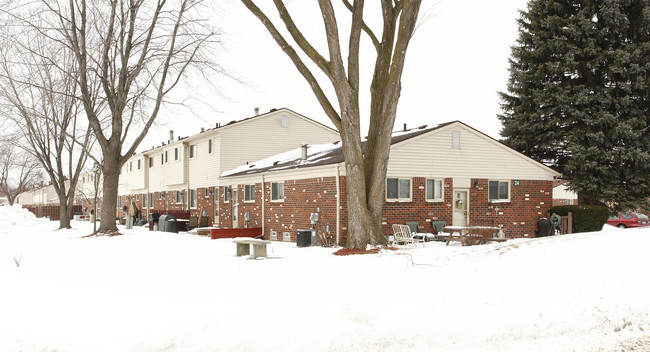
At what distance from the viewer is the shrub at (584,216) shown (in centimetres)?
2367

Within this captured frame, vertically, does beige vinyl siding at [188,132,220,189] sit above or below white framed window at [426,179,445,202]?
above

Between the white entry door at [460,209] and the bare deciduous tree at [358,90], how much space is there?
265 inches

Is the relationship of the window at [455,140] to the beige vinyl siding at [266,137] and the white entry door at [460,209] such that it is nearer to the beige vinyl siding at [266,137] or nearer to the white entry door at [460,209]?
the white entry door at [460,209]

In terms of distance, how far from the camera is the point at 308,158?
78.4 feet

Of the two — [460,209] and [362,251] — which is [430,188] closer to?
[460,209]

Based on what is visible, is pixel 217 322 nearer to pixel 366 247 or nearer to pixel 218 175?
pixel 366 247

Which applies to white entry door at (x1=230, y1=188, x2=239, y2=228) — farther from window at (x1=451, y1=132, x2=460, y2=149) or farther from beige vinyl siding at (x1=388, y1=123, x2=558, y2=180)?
window at (x1=451, y1=132, x2=460, y2=149)

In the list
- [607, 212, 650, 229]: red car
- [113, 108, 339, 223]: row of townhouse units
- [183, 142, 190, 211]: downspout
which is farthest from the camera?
[183, 142, 190, 211]: downspout

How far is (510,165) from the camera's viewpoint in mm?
22422

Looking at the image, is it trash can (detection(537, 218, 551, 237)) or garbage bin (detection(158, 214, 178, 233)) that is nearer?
trash can (detection(537, 218, 551, 237))

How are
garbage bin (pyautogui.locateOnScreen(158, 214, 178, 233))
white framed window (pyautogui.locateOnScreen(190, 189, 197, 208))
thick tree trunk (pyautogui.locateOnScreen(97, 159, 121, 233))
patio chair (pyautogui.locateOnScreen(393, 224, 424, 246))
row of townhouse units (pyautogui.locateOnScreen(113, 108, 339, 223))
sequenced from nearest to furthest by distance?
patio chair (pyautogui.locateOnScreen(393, 224, 424, 246)) → thick tree trunk (pyautogui.locateOnScreen(97, 159, 121, 233)) → garbage bin (pyautogui.locateOnScreen(158, 214, 178, 233)) → row of townhouse units (pyautogui.locateOnScreen(113, 108, 339, 223)) → white framed window (pyautogui.locateOnScreen(190, 189, 197, 208))

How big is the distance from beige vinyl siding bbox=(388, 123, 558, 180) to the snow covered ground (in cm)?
A: 760

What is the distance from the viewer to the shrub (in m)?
23.7

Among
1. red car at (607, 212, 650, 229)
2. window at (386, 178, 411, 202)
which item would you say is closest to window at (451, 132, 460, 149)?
window at (386, 178, 411, 202)
